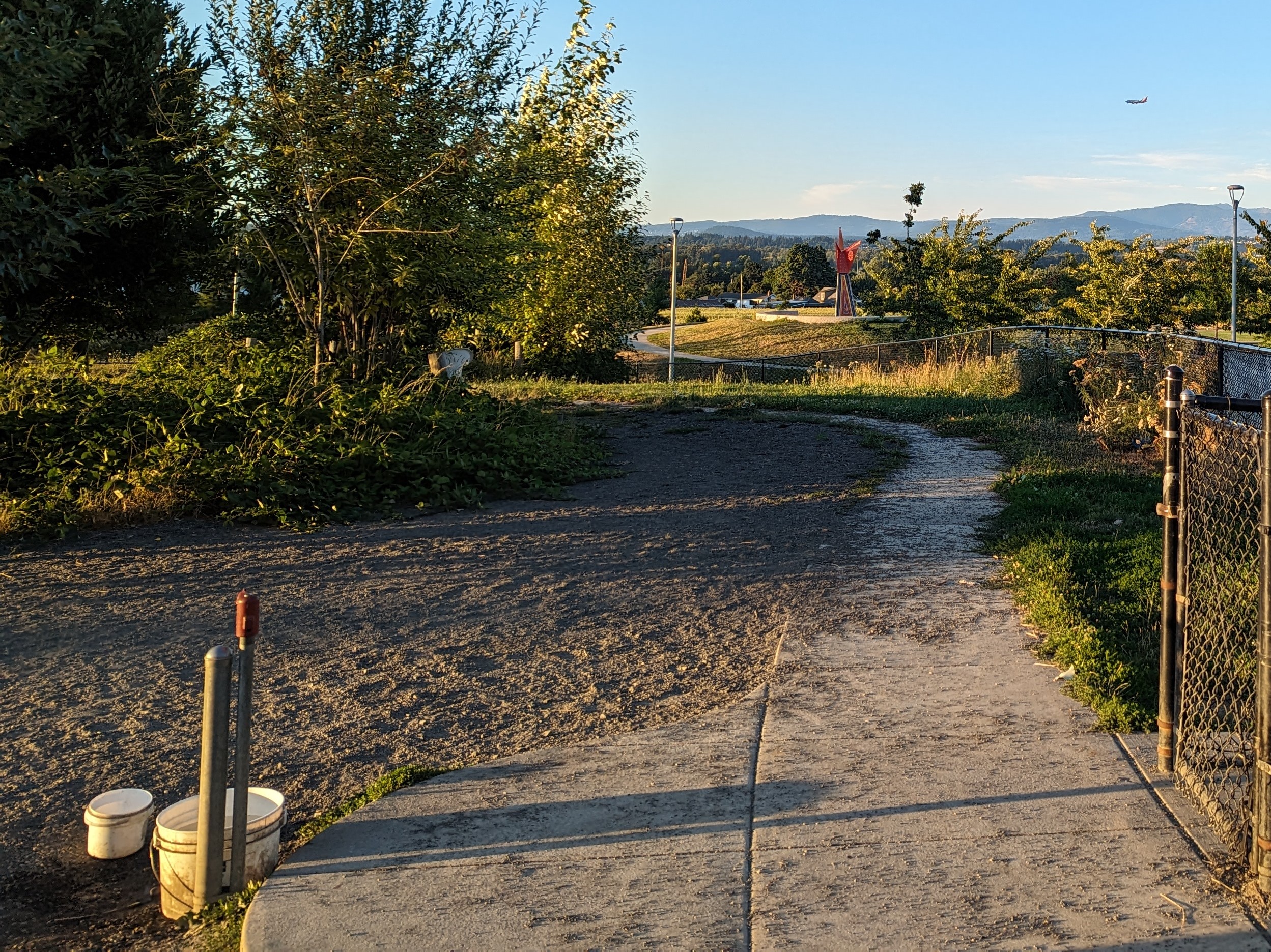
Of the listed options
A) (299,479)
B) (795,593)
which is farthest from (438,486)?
(795,593)

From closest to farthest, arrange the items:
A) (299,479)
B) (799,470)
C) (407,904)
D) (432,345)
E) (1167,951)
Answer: (1167,951) < (407,904) < (299,479) < (799,470) < (432,345)

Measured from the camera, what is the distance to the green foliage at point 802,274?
293 feet

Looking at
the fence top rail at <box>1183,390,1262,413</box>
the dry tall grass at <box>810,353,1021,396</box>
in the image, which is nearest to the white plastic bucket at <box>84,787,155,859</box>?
the fence top rail at <box>1183,390,1262,413</box>

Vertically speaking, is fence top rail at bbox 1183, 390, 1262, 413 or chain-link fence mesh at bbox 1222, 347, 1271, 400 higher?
chain-link fence mesh at bbox 1222, 347, 1271, 400

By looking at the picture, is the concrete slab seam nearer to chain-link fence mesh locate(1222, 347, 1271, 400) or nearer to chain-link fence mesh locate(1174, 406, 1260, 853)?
chain-link fence mesh locate(1174, 406, 1260, 853)

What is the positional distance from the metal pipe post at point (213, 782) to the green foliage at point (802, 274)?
85129 mm

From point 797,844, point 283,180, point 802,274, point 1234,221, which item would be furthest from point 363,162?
point 802,274

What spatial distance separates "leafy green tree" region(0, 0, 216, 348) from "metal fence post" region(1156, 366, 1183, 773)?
7304mm

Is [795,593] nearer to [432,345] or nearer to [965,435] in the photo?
[965,435]

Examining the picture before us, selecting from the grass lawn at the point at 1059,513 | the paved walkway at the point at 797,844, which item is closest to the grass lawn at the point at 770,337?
the grass lawn at the point at 1059,513

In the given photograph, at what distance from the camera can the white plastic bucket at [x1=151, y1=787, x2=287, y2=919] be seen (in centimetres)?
367

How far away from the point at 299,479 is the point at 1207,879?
737 centimetres

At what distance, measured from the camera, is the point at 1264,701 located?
3406 mm

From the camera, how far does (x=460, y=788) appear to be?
434cm
